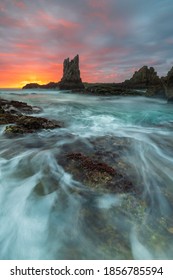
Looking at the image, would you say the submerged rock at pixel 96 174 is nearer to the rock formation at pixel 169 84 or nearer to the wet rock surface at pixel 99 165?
the wet rock surface at pixel 99 165

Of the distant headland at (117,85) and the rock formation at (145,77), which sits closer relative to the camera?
the distant headland at (117,85)

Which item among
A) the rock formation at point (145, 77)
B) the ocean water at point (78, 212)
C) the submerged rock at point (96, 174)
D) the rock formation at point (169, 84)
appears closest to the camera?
the ocean water at point (78, 212)

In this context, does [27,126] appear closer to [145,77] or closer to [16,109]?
[16,109]

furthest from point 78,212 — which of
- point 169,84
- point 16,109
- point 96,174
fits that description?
point 169,84

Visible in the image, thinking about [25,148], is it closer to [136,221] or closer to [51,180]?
[51,180]

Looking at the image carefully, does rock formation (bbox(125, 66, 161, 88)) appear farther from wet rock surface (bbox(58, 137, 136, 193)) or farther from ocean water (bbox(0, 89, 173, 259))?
ocean water (bbox(0, 89, 173, 259))

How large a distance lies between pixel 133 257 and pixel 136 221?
2.20 ft

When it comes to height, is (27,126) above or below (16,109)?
below

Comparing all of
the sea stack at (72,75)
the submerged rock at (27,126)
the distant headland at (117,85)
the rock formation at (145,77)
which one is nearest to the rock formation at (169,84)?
the distant headland at (117,85)

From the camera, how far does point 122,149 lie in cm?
681

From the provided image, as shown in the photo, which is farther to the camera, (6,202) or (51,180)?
(51,180)

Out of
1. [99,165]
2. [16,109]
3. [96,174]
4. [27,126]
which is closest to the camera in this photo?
[96,174]

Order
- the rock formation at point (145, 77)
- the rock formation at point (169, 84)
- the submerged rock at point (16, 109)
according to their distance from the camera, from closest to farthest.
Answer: the submerged rock at point (16, 109)
the rock formation at point (169, 84)
the rock formation at point (145, 77)
